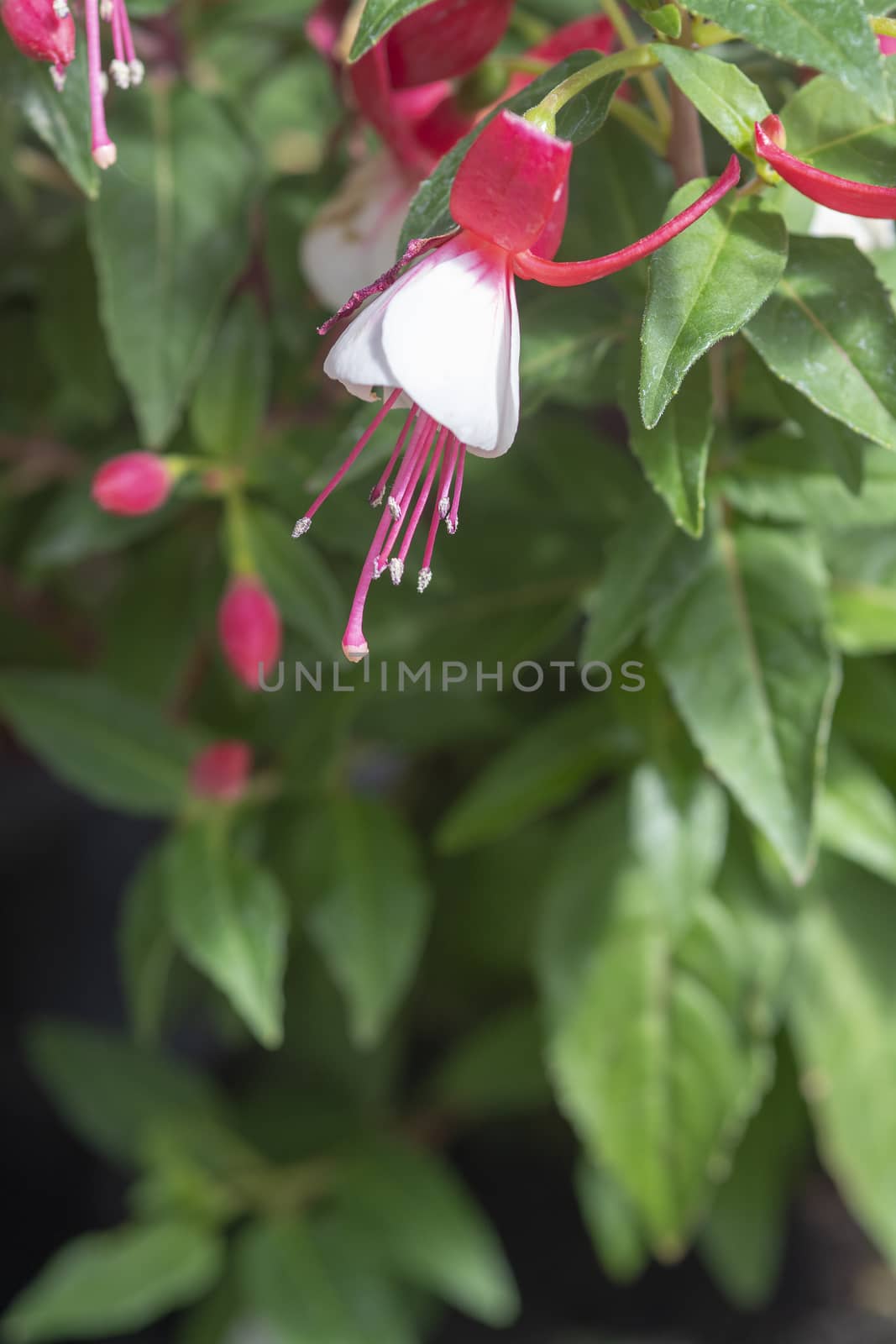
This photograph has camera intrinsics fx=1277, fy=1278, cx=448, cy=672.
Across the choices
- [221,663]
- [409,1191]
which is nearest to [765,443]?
[221,663]

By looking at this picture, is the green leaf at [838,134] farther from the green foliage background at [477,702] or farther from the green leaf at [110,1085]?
the green leaf at [110,1085]

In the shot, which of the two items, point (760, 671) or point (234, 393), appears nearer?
point (760, 671)

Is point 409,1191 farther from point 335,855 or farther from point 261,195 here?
point 261,195

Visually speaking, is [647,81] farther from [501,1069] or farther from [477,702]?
[501,1069]

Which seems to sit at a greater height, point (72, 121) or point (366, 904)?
point (72, 121)

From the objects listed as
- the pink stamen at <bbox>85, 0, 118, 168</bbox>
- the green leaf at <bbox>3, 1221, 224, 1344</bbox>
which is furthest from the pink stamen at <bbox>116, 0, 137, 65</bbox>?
the green leaf at <bbox>3, 1221, 224, 1344</bbox>

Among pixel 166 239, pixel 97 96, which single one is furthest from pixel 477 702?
pixel 97 96
